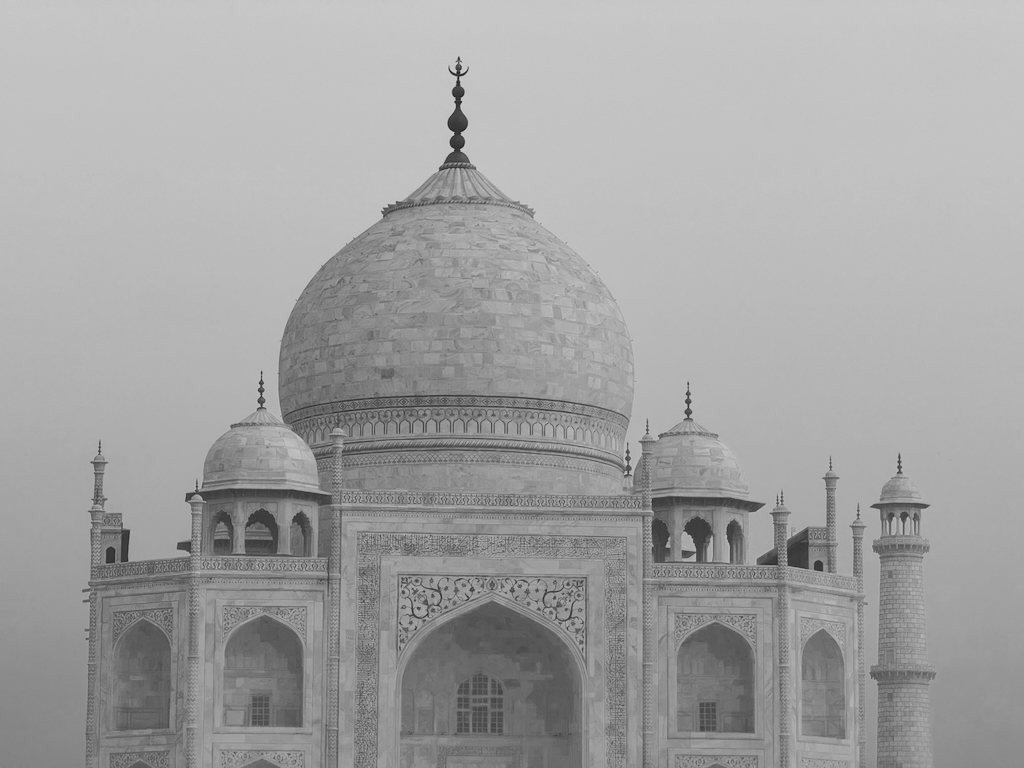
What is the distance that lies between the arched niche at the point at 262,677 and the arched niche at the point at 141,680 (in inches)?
37.0

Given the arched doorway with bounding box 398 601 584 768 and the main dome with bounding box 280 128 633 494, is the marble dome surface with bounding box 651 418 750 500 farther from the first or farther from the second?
the arched doorway with bounding box 398 601 584 768

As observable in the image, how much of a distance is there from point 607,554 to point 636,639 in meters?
1.21

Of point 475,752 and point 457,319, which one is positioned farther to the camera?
point 457,319

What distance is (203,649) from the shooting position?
32.5m

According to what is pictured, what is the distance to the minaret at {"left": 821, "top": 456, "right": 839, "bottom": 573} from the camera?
1384 inches

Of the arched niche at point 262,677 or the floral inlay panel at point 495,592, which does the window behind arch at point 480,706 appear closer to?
the floral inlay panel at point 495,592

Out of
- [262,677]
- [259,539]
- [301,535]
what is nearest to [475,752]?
[262,677]

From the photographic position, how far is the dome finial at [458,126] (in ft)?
125

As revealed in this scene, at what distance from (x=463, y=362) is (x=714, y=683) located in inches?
230

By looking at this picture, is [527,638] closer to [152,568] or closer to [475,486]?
[475,486]

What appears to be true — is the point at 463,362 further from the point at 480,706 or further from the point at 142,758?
the point at 142,758

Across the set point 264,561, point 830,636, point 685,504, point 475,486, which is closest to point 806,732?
point 830,636

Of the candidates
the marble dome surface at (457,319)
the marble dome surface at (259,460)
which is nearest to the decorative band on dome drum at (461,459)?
the marble dome surface at (457,319)

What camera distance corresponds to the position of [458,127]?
38.2 metres
